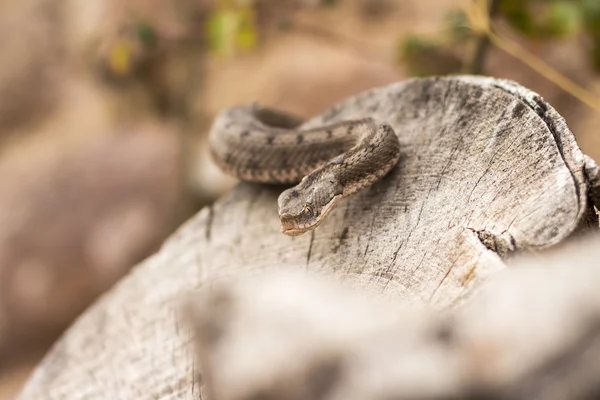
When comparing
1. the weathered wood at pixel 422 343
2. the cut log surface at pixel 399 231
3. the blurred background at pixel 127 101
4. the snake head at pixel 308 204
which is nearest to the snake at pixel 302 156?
the snake head at pixel 308 204

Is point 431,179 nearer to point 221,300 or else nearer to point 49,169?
point 221,300

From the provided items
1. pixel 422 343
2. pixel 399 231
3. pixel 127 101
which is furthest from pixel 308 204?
pixel 127 101

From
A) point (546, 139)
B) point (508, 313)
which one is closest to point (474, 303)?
point (508, 313)

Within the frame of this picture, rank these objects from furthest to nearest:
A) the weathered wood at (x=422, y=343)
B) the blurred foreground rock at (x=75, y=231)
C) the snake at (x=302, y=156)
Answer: the blurred foreground rock at (x=75, y=231) < the snake at (x=302, y=156) < the weathered wood at (x=422, y=343)

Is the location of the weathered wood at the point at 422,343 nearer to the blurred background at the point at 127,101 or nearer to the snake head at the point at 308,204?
the snake head at the point at 308,204

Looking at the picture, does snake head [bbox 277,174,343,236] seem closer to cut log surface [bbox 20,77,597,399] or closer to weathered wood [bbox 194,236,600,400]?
cut log surface [bbox 20,77,597,399]

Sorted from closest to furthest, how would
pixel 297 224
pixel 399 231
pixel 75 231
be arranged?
pixel 399 231, pixel 297 224, pixel 75 231

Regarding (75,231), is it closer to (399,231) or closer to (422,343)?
(399,231)
